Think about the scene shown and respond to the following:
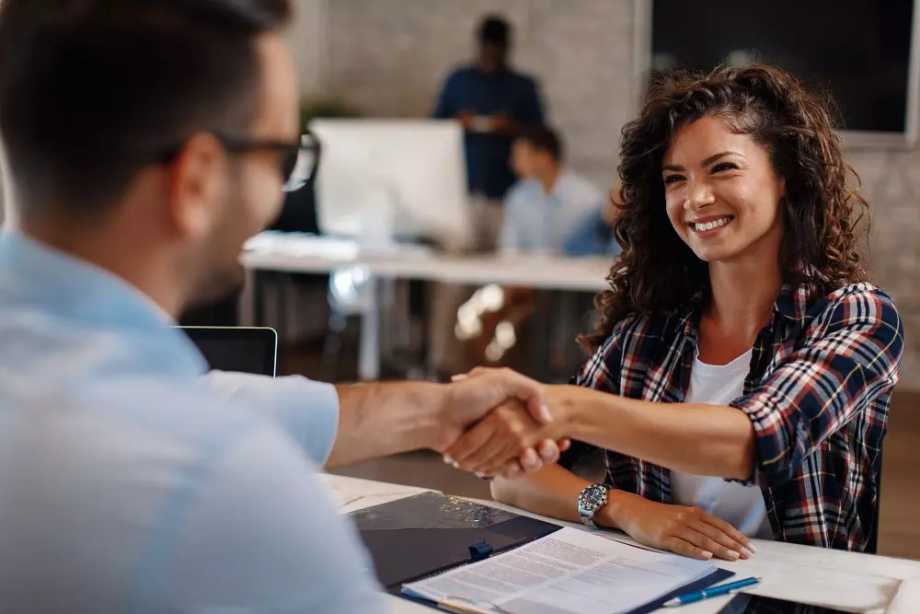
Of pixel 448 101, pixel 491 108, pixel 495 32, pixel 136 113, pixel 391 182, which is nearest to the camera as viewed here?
pixel 136 113

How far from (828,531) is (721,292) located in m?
0.42

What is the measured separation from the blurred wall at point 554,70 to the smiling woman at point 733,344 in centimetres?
361

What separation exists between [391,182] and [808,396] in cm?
297

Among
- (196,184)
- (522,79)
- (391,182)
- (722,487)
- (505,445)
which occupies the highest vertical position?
(522,79)

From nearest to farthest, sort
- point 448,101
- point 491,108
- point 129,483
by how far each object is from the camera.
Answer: point 129,483 → point 491,108 → point 448,101

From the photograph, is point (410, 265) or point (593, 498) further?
point (410, 265)

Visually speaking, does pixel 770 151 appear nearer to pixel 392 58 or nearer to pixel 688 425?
pixel 688 425

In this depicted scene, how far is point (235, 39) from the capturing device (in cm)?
71

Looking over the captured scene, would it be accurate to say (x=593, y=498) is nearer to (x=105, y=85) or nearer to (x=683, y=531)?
(x=683, y=531)

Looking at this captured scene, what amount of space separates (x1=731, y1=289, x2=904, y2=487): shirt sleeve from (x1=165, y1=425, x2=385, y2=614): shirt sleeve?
85 cm

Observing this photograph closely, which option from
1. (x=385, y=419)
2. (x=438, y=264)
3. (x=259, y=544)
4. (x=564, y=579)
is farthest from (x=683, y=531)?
(x=438, y=264)

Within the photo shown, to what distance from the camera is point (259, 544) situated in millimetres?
606

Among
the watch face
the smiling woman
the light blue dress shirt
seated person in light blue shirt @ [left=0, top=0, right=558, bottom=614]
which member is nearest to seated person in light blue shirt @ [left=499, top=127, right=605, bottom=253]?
the smiling woman

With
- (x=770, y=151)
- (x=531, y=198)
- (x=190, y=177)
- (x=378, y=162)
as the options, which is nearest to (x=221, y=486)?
(x=190, y=177)
